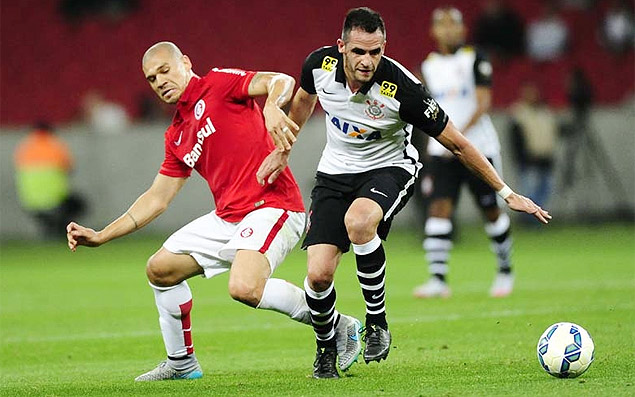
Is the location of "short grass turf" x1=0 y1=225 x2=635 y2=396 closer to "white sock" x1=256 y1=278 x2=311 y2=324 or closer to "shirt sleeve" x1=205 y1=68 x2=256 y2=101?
"white sock" x1=256 y1=278 x2=311 y2=324

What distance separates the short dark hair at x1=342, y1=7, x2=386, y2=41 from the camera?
718cm

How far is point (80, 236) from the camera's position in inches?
296

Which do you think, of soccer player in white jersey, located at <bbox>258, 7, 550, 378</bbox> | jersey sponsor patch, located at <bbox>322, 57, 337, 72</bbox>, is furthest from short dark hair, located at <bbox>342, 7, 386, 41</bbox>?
jersey sponsor patch, located at <bbox>322, 57, 337, 72</bbox>

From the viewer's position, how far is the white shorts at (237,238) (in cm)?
757

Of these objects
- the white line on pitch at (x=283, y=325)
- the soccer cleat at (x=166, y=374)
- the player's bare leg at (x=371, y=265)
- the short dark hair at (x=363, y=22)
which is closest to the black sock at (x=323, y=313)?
the player's bare leg at (x=371, y=265)

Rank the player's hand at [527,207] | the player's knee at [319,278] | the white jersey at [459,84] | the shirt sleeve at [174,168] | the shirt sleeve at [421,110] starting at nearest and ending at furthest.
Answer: the player's hand at [527,207]
the shirt sleeve at [421,110]
the player's knee at [319,278]
the shirt sleeve at [174,168]
the white jersey at [459,84]

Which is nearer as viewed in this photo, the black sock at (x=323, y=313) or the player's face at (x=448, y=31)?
the black sock at (x=323, y=313)

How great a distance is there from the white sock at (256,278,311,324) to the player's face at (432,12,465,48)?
4910mm

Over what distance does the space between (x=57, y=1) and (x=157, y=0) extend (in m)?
2.04

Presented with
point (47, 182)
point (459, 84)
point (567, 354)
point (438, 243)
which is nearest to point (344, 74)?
point (567, 354)

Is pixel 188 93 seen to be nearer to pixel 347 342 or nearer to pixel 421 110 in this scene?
pixel 421 110

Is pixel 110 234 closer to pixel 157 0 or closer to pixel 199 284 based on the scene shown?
pixel 199 284

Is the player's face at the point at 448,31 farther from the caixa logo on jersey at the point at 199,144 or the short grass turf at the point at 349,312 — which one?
the caixa logo on jersey at the point at 199,144

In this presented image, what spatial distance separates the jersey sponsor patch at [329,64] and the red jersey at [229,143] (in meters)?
0.45
